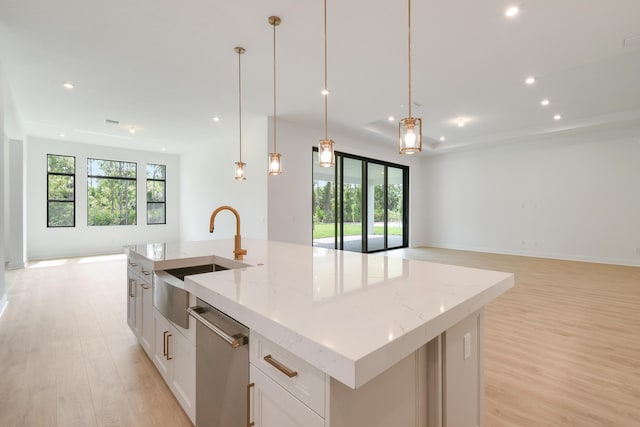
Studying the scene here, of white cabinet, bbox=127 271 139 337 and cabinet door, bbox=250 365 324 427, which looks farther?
white cabinet, bbox=127 271 139 337

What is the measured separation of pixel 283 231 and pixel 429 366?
4834mm

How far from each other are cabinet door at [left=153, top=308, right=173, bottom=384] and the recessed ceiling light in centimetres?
372

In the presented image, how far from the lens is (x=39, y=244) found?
723cm

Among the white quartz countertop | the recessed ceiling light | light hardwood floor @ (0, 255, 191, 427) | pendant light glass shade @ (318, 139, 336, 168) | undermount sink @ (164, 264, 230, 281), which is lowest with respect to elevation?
light hardwood floor @ (0, 255, 191, 427)

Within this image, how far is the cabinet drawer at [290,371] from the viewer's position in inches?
32.5

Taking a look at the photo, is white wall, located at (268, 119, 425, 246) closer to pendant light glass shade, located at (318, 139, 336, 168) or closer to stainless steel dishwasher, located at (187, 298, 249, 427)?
pendant light glass shade, located at (318, 139, 336, 168)

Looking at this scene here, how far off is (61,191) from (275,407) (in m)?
9.24

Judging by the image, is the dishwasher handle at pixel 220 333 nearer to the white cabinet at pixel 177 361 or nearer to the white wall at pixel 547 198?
the white cabinet at pixel 177 361

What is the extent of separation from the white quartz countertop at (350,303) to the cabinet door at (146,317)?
0.96 m

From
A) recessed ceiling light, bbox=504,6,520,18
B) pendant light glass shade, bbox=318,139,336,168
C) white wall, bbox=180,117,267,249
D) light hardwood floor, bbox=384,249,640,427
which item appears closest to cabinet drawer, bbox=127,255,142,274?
pendant light glass shade, bbox=318,139,336,168

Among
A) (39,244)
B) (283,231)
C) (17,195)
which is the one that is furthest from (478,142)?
(39,244)

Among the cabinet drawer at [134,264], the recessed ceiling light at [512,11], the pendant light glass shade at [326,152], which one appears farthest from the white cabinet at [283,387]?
the recessed ceiling light at [512,11]

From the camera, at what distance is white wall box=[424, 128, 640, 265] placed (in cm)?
638

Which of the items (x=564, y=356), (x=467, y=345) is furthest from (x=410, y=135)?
(x=564, y=356)
